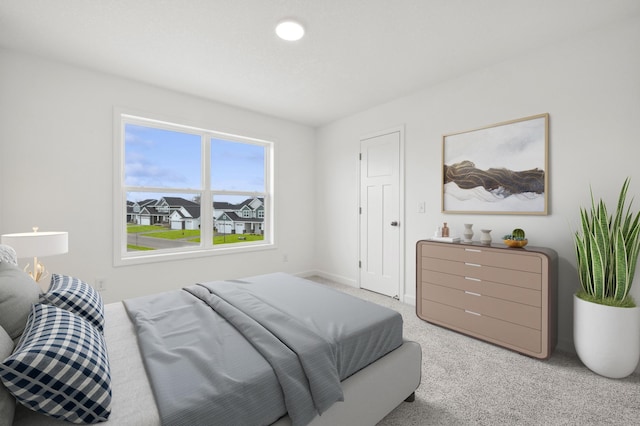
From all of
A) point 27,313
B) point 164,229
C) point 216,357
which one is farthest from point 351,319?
point 164,229

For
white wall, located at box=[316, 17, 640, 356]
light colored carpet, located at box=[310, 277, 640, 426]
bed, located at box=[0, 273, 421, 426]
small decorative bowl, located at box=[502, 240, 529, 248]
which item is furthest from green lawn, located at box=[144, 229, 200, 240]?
small decorative bowl, located at box=[502, 240, 529, 248]

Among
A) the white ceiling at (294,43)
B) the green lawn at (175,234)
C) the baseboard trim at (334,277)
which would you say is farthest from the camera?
the baseboard trim at (334,277)

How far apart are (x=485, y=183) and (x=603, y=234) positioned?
3.40 feet

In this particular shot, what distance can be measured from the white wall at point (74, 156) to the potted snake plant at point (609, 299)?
3.76 meters

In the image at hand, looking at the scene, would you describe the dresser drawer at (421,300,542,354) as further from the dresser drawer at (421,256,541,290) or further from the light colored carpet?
the dresser drawer at (421,256,541,290)

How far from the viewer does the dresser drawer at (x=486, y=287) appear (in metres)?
2.21

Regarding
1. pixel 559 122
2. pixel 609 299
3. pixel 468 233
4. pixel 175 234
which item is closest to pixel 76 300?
pixel 175 234

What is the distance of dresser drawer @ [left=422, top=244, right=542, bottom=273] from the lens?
222 cm

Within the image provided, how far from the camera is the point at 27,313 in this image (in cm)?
121

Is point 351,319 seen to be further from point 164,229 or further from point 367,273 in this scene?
point 164,229

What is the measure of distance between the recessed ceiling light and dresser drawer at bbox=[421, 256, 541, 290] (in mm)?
2378

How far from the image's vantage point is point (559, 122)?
2.40 m

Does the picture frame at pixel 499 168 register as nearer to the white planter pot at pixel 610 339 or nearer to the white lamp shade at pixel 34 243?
the white planter pot at pixel 610 339

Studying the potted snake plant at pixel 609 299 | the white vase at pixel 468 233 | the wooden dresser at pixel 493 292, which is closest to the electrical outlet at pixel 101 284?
the wooden dresser at pixel 493 292
